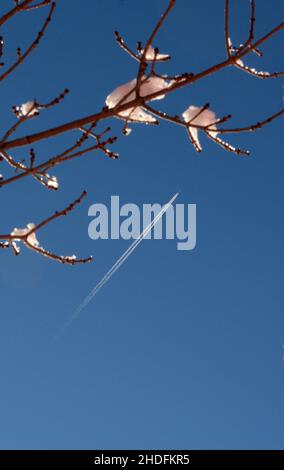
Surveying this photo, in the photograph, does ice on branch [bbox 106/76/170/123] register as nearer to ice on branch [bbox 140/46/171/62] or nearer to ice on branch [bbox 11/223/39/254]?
ice on branch [bbox 140/46/171/62]

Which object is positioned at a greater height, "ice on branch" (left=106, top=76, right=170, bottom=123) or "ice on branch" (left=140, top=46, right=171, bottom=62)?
"ice on branch" (left=140, top=46, right=171, bottom=62)

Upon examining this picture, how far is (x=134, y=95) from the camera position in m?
2.59

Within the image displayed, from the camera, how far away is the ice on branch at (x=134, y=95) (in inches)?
99.9

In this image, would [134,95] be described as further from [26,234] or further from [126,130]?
[26,234]

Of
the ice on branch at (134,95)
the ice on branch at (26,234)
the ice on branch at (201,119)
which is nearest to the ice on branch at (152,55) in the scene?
the ice on branch at (134,95)

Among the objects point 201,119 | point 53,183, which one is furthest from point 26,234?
point 201,119

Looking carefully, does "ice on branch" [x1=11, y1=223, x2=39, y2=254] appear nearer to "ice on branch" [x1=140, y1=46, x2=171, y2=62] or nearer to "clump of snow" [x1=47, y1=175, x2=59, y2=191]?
"clump of snow" [x1=47, y1=175, x2=59, y2=191]

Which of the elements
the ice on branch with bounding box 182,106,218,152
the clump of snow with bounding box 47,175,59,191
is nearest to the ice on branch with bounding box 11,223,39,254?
the clump of snow with bounding box 47,175,59,191

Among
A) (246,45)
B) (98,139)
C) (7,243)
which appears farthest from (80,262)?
(246,45)

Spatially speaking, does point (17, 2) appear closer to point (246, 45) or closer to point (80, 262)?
point (246, 45)

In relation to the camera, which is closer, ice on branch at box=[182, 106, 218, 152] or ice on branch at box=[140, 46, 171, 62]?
ice on branch at box=[140, 46, 171, 62]

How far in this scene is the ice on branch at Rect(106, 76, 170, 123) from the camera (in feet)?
8.32

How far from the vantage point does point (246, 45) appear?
8.20 ft

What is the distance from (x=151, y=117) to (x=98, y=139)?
1.36 feet
